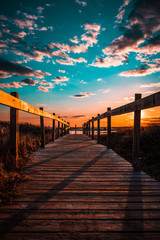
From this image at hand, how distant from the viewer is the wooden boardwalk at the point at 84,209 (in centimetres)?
129

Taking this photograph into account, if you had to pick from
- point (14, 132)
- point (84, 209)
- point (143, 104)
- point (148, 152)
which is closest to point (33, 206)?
point (84, 209)

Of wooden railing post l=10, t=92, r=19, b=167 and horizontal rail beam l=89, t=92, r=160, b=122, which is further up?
horizontal rail beam l=89, t=92, r=160, b=122

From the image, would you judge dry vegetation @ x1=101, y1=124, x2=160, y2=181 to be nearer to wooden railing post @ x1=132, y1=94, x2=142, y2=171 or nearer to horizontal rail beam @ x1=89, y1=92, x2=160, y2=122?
wooden railing post @ x1=132, y1=94, x2=142, y2=171

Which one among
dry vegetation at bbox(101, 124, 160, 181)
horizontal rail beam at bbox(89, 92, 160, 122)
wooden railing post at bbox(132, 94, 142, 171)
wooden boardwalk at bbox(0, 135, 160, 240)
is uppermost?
horizontal rail beam at bbox(89, 92, 160, 122)

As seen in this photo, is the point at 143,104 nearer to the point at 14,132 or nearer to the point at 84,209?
the point at 84,209

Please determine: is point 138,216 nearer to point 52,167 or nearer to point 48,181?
point 48,181

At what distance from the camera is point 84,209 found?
1628 millimetres

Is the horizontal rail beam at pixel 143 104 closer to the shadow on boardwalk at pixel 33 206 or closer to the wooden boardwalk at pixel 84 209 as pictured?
the wooden boardwalk at pixel 84 209

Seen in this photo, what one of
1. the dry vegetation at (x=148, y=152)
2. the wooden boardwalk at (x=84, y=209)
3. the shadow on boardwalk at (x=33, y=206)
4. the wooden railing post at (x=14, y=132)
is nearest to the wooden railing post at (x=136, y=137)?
the wooden boardwalk at (x=84, y=209)

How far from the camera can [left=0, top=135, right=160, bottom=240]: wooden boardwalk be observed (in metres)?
1.29

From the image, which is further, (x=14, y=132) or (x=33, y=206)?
(x=14, y=132)

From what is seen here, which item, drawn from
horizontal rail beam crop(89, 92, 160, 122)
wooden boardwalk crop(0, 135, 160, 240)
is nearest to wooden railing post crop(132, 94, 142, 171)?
horizontal rail beam crop(89, 92, 160, 122)

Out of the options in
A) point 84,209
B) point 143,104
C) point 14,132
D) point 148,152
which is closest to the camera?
point 84,209

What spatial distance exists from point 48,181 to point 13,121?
157 centimetres
